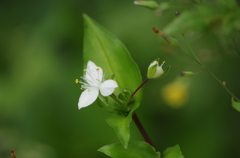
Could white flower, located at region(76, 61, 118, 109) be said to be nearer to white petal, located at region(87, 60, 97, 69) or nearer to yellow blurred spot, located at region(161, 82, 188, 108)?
white petal, located at region(87, 60, 97, 69)

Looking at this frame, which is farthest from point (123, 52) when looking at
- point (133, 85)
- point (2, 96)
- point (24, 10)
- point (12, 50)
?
point (24, 10)

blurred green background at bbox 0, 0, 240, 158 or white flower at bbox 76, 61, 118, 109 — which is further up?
white flower at bbox 76, 61, 118, 109

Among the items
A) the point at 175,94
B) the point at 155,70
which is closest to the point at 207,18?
the point at 155,70

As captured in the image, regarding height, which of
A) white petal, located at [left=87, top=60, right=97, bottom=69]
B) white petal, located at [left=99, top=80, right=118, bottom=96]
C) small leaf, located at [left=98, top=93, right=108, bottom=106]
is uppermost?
white petal, located at [left=87, top=60, right=97, bottom=69]

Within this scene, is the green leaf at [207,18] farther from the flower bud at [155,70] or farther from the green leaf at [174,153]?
the green leaf at [174,153]

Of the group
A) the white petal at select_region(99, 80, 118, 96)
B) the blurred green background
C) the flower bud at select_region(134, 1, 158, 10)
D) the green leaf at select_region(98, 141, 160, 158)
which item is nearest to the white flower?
the white petal at select_region(99, 80, 118, 96)

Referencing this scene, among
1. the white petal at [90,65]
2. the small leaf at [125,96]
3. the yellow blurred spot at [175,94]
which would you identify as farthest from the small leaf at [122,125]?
the yellow blurred spot at [175,94]

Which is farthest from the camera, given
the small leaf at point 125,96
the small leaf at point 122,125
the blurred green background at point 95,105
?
the blurred green background at point 95,105

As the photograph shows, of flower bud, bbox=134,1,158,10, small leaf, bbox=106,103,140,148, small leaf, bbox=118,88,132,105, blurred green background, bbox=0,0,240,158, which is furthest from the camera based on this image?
blurred green background, bbox=0,0,240,158

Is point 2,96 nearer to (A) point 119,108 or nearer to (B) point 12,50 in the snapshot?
(B) point 12,50
